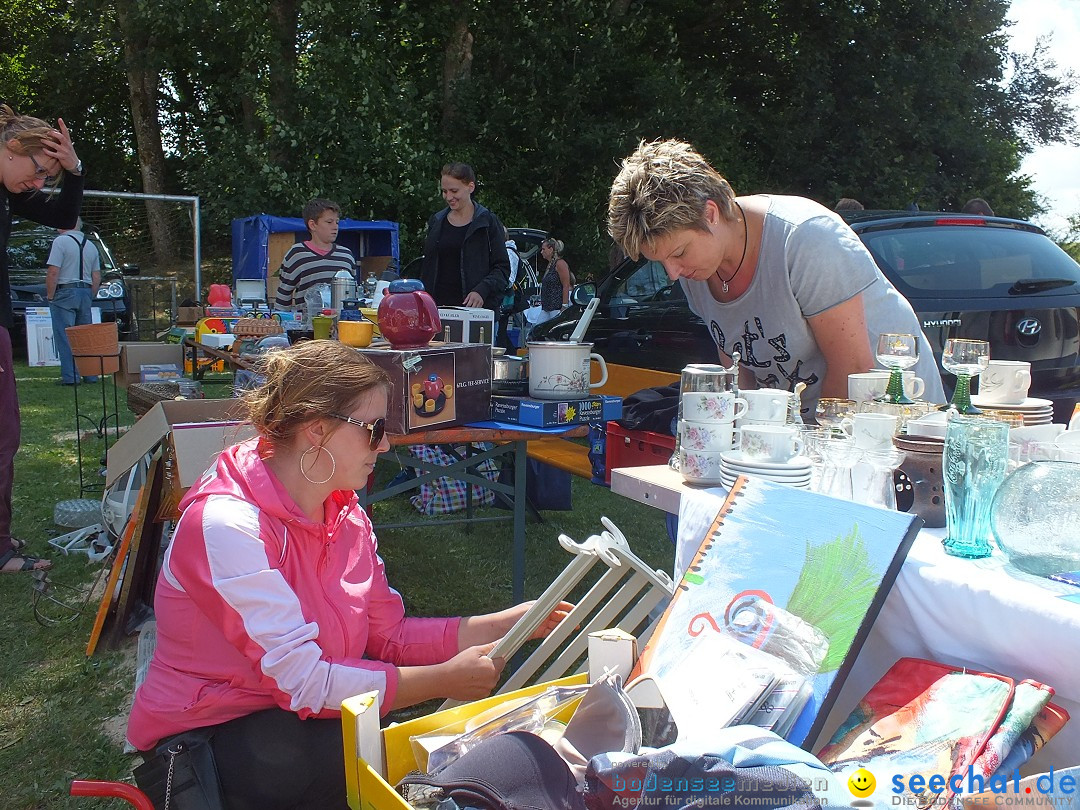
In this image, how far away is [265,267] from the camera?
Result: 36.3 ft

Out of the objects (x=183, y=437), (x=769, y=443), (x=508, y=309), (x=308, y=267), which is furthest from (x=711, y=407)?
(x=508, y=309)

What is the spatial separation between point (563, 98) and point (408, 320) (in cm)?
1200

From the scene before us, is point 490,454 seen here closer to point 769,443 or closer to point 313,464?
point 313,464

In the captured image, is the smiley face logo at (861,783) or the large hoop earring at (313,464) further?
the large hoop earring at (313,464)

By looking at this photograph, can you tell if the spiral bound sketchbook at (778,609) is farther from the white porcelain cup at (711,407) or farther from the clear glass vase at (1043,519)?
the white porcelain cup at (711,407)

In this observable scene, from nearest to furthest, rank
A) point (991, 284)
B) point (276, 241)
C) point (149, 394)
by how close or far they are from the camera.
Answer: point (149, 394) → point (991, 284) → point (276, 241)

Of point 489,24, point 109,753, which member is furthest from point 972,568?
point 489,24

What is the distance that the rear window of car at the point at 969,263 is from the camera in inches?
163

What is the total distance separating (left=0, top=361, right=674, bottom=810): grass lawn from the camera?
263 centimetres

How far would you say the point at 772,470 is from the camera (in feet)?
5.57

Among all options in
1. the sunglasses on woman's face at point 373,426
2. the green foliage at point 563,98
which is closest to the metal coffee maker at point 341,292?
the sunglasses on woman's face at point 373,426

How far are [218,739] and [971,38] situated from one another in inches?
710

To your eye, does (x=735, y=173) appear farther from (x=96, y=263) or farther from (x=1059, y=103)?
(x=96, y=263)

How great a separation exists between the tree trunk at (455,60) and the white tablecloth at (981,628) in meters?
13.4
